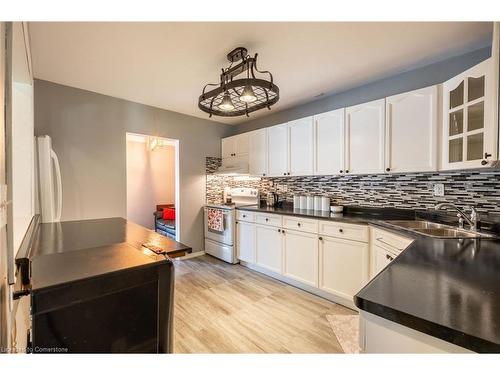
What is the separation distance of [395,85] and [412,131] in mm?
677

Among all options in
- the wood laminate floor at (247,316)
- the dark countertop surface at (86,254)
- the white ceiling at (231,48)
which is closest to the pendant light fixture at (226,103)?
the white ceiling at (231,48)

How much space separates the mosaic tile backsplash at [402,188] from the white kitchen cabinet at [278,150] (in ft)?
1.11

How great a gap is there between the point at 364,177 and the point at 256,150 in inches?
63.9

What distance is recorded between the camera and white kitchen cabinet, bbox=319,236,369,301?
2.08 meters

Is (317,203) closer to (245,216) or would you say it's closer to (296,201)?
(296,201)

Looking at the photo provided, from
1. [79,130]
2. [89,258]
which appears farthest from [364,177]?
[79,130]

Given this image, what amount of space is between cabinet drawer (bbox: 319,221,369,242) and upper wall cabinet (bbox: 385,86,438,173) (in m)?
0.66

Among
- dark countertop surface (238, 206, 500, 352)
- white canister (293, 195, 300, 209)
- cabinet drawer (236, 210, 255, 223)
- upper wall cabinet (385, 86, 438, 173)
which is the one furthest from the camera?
cabinet drawer (236, 210, 255, 223)

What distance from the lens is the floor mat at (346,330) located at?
5.40 feet

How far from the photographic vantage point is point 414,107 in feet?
6.51

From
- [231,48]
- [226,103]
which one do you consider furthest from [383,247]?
[231,48]

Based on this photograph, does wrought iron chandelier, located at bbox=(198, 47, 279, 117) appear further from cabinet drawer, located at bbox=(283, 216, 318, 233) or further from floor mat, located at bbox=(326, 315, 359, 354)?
floor mat, located at bbox=(326, 315, 359, 354)

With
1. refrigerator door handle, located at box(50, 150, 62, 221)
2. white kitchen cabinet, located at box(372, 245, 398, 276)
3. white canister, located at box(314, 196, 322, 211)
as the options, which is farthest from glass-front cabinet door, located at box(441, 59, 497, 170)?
refrigerator door handle, located at box(50, 150, 62, 221)
